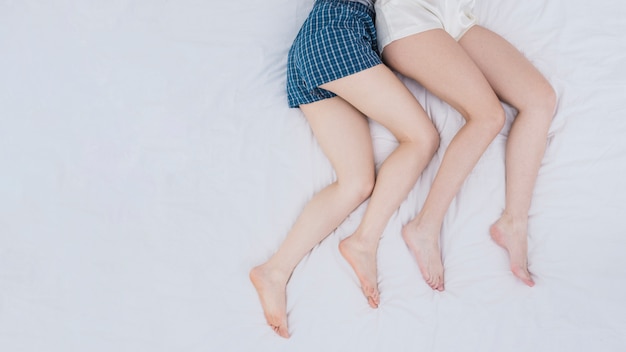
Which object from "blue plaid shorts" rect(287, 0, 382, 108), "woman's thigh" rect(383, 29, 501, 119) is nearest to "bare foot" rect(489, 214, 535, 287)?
"woman's thigh" rect(383, 29, 501, 119)

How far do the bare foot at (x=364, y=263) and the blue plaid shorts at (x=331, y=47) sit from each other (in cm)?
34

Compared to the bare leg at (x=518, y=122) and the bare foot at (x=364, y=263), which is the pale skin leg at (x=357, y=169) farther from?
the bare leg at (x=518, y=122)

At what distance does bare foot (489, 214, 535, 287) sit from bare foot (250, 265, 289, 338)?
1.54 feet

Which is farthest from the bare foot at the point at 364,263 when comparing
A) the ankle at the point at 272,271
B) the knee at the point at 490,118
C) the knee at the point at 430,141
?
the knee at the point at 490,118

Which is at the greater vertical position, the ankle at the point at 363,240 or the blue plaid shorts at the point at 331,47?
the blue plaid shorts at the point at 331,47

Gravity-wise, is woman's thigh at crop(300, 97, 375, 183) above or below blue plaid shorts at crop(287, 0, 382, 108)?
below

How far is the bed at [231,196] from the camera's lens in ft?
3.83

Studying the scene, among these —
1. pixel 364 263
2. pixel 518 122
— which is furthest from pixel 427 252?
pixel 518 122

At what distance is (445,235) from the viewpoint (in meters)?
1.26

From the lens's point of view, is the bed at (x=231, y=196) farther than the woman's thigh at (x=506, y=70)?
No

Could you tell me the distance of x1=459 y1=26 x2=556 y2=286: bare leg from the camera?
1.22m

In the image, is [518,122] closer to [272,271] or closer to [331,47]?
[331,47]

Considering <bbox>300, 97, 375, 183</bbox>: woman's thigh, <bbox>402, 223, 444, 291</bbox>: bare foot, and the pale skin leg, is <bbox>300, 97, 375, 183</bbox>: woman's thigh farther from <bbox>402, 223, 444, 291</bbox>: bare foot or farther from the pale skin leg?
<bbox>402, 223, 444, 291</bbox>: bare foot

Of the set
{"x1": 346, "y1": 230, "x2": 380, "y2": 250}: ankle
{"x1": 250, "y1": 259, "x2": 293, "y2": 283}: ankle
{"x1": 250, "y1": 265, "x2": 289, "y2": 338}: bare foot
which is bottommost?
{"x1": 250, "y1": 265, "x2": 289, "y2": 338}: bare foot
